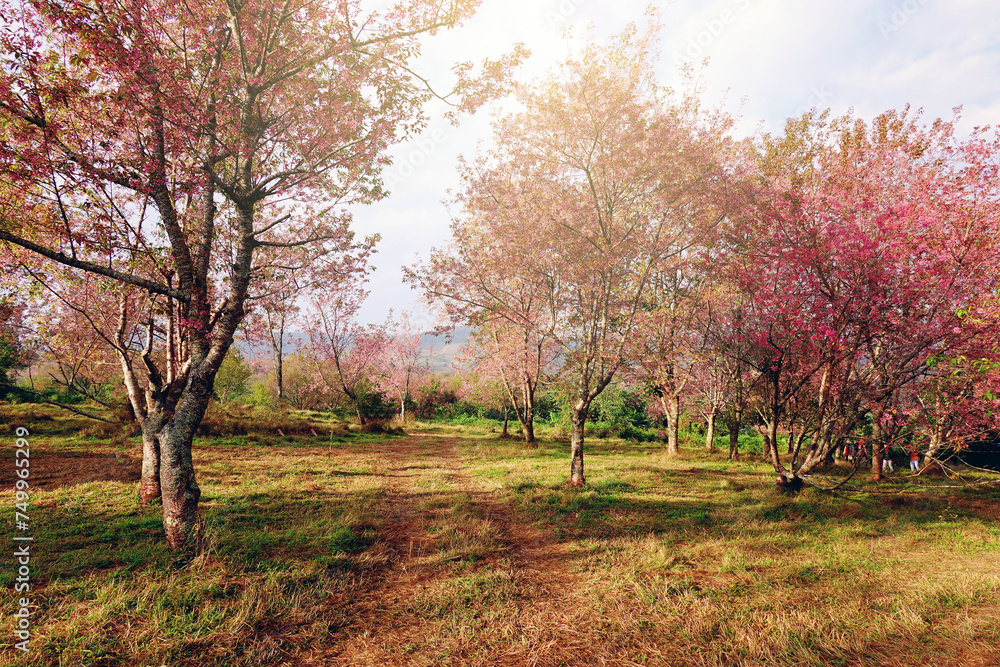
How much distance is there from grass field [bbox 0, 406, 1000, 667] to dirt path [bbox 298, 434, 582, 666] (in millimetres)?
32

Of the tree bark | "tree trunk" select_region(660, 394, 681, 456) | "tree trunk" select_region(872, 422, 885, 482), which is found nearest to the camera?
"tree trunk" select_region(872, 422, 885, 482)

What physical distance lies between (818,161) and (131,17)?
17.5 metres

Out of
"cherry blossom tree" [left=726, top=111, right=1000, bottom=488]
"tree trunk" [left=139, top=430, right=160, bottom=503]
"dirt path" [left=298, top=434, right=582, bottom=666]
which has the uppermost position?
"cherry blossom tree" [left=726, top=111, right=1000, bottom=488]

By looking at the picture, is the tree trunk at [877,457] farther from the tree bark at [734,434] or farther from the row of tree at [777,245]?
the tree bark at [734,434]

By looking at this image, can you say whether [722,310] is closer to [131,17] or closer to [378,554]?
[378,554]

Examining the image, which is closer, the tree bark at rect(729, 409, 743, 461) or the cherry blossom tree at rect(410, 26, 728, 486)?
the cherry blossom tree at rect(410, 26, 728, 486)

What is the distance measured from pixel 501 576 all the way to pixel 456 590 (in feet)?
2.50

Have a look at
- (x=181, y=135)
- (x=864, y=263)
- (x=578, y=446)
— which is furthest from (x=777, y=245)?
(x=181, y=135)

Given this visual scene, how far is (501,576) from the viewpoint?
5.80 m

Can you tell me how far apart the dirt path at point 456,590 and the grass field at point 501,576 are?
32 mm

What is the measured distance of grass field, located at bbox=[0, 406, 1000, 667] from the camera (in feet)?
13.8

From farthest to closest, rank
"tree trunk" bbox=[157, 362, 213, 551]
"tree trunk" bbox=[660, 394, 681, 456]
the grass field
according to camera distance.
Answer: "tree trunk" bbox=[660, 394, 681, 456], "tree trunk" bbox=[157, 362, 213, 551], the grass field

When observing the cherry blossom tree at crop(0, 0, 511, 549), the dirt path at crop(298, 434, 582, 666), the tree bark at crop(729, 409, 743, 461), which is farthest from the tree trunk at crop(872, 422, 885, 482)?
the cherry blossom tree at crop(0, 0, 511, 549)

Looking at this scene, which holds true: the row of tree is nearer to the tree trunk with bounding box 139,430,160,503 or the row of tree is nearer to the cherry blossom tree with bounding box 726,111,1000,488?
the cherry blossom tree with bounding box 726,111,1000,488
